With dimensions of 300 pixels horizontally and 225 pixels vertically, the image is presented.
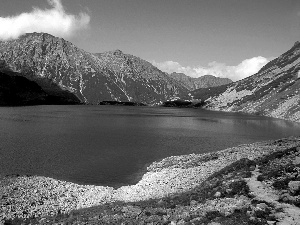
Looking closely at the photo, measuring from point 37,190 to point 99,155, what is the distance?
3567cm

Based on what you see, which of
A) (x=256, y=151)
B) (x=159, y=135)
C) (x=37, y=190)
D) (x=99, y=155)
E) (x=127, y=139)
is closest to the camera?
(x=37, y=190)

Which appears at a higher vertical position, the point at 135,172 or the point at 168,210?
the point at 168,210

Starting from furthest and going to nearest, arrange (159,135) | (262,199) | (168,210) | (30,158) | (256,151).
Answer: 1. (159,135)
2. (30,158)
3. (256,151)
4. (168,210)
5. (262,199)

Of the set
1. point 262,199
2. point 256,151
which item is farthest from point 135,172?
point 262,199

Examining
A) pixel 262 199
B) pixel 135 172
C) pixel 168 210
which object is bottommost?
pixel 135 172

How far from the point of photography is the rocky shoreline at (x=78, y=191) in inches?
1521

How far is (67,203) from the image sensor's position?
41.6m

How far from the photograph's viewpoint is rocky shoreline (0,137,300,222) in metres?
38.6

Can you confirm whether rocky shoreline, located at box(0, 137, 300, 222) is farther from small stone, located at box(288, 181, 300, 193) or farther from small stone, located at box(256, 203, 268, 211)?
small stone, located at box(256, 203, 268, 211)

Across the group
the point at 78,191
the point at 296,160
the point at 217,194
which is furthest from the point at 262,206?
the point at 78,191

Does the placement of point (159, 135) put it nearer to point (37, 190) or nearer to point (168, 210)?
point (37, 190)

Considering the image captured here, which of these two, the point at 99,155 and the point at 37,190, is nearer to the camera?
the point at 37,190

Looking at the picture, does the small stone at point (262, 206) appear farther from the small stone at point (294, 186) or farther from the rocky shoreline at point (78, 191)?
the rocky shoreline at point (78, 191)

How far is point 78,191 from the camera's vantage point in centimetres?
4769
